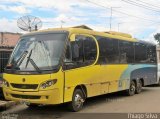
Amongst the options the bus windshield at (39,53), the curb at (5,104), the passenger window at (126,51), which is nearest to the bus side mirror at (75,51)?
the bus windshield at (39,53)

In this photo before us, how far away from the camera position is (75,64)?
11336 mm

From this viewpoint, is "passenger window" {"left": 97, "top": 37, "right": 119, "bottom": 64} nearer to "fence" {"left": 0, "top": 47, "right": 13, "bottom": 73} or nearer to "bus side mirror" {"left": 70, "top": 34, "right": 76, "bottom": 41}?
"bus side mirror" {"left": 70, "top": 34, "right": 76, "bottom": 41}

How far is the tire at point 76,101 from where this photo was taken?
11180 millimetres

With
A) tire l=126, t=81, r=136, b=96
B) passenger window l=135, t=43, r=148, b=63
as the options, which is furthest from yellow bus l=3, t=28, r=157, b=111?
passenger window l=135, t=43, r=148, b=63

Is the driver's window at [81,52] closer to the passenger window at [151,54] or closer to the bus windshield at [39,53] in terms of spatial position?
the bus windshield at [39,53]

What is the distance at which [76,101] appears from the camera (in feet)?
37.3

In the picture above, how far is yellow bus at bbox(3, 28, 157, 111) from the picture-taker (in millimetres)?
10375

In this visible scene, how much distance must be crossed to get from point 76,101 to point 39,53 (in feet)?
6.46

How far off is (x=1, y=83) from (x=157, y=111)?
17.3ft

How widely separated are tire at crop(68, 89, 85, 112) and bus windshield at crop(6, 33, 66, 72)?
141cm

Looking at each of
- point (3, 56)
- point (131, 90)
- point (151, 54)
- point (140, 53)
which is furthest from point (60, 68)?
point (151, 54)

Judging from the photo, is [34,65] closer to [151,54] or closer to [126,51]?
[126,51]

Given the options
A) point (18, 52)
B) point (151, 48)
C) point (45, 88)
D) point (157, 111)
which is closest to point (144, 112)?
point (157, 111)

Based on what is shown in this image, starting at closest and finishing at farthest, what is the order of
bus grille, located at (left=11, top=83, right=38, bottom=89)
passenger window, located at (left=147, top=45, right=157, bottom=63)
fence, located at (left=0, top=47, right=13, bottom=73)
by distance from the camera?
bus grille, located at (left=11, top=83, right=38, bottom=89) < fence, located at (left=0, top=47, right=13, bottom=73) < passenger window, located at (left=147, top=45, right=157, bottom=63)
